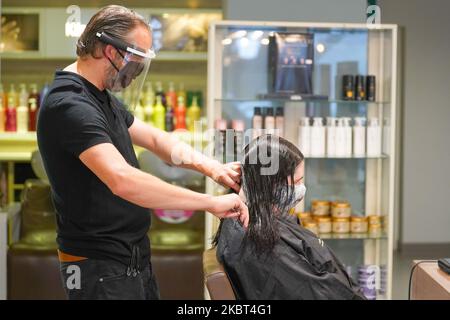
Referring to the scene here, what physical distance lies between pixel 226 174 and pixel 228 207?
381 mm

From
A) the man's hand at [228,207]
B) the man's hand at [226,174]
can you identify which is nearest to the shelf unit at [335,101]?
the man's hand at [226,174]

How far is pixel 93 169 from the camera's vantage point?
197cm

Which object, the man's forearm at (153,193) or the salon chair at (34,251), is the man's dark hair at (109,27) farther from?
the salon chair at (34,251)

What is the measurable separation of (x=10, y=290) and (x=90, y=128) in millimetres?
2640

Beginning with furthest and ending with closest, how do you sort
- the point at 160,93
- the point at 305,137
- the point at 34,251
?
the point at 160,93
the point at 34,251
the point at 305,137

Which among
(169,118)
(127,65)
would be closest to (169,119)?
(169,118)

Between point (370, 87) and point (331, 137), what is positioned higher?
point (370, 87)

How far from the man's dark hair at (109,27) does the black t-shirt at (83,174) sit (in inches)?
3.8

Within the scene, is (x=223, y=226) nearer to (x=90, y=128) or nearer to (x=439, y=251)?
(x=90, y=128)

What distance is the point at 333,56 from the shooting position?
430 cm

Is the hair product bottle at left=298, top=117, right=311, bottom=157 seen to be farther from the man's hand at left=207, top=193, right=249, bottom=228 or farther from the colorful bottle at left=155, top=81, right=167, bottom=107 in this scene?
Answer: the man's hand at left=207, top=193, right=249, bottom=228

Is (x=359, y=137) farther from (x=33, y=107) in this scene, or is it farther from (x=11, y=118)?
(x=11, y=118)

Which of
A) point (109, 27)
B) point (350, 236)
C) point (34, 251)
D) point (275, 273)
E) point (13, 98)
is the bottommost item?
point (34, 251)

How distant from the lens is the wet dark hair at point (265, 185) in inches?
92.9
